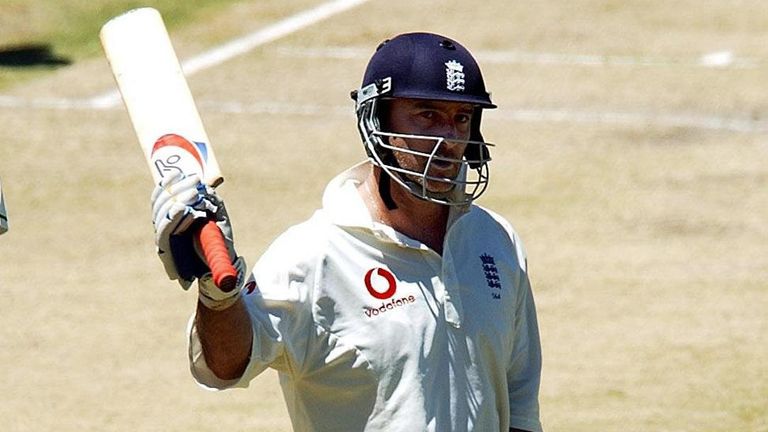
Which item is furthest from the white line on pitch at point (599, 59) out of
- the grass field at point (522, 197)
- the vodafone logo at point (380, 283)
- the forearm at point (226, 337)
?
the forearm at point (226, 337)

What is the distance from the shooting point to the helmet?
427 cm

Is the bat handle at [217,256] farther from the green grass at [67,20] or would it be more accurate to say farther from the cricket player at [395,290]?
the green grass at [67,20]

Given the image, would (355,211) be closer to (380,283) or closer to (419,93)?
(380,283)

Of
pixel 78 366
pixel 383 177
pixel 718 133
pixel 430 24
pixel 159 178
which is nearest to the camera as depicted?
pixel 159 178

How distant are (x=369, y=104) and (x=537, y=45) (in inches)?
436

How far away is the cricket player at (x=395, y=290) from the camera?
4.22 metres

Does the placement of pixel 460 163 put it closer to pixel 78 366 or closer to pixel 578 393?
pixel 578 393

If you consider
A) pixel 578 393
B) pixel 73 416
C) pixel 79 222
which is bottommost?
pixel 578 393

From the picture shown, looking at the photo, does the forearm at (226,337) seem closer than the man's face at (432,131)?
Yes

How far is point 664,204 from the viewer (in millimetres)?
11445

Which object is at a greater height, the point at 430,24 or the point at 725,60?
the point at 430,24

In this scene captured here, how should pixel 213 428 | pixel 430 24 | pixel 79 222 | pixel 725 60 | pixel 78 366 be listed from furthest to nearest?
pixel 430 24
pixel 725 60
pixel 79 222
pixel 78 366
pixel 213 428

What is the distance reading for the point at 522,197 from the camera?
457 inches

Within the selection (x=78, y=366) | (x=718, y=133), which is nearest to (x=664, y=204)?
(x=718, y=133)
